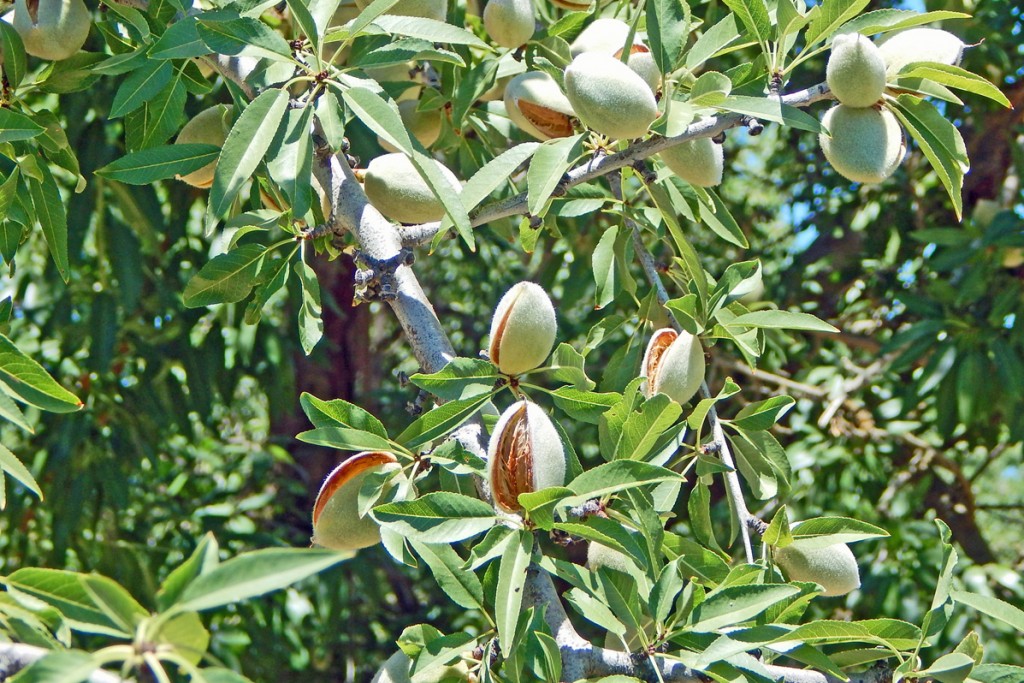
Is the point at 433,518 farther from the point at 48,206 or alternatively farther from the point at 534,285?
the point at 48,206

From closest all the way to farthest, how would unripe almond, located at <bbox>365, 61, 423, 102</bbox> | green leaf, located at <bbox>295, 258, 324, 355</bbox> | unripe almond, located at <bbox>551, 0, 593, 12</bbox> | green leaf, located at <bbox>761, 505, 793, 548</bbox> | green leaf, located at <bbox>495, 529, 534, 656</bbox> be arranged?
1. green leaf, located at <bbox>495, 529, 534, 656</bbox>
2. green leaf, located at <bbox>761, 505, 793, 548</bbox>
3. green leaf, located at <bbox>295, 258, 324, 355</bbox>
4. unripe almond, located at <bbox>551, 0, 593, 12</bbox>
5. unripe almond, located at <bbox>365, 61, 423, 102</bbox>

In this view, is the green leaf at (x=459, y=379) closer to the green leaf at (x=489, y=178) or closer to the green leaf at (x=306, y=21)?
the green leaf at (x=489, y=178)

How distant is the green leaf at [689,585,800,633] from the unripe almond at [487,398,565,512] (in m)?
0.14

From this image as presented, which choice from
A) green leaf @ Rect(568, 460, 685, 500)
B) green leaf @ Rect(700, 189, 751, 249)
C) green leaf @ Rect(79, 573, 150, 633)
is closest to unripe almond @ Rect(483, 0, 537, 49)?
green leaf @ Rect(700, 189, 751, 249)

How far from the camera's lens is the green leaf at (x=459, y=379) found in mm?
799

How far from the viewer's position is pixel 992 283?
2.04 meters

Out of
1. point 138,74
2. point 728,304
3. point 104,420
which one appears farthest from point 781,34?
point 104,420

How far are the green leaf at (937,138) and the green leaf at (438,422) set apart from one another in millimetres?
412

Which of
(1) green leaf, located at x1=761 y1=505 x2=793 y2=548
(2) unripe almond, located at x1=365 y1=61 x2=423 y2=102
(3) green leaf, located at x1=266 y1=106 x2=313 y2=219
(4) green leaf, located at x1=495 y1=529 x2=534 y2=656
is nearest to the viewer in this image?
(4) green leaf, located at x1=495 y1=529 x2=534 y2=656

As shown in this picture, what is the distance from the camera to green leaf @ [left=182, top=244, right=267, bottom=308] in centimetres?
99

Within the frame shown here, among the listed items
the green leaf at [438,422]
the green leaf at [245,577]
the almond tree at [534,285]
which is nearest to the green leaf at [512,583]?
the almond tree at [534,285]

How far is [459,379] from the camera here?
81cm

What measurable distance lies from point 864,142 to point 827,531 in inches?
13.0

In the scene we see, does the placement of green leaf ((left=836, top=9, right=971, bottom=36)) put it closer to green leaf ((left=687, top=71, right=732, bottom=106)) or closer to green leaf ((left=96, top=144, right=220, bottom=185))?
green leaf ((left=687, top=71, right=732, bottom=106))
